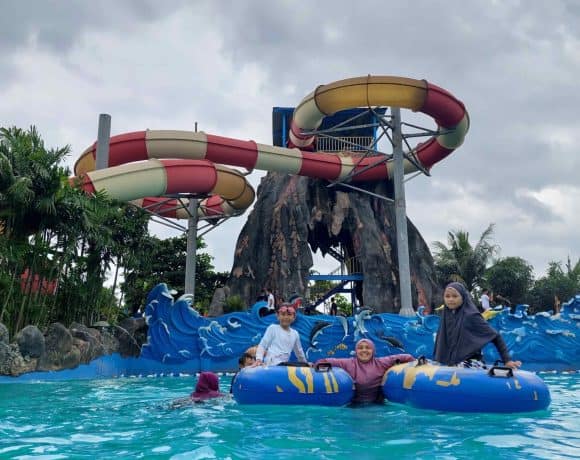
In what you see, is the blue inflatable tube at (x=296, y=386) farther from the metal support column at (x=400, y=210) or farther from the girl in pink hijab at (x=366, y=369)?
the metal support column at (x=400, y=210)

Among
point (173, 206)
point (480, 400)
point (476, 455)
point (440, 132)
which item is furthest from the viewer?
point (173, 206)

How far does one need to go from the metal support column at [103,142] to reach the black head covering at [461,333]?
10.9 metres

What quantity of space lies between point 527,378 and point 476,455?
1.90 metres

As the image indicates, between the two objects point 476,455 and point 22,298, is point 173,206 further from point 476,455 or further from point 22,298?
point 476,455

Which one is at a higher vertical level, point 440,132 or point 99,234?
point 440,132

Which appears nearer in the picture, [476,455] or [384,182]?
[476,455]

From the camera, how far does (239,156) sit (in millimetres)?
15414

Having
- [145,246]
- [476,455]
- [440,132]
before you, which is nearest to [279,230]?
[145,246]

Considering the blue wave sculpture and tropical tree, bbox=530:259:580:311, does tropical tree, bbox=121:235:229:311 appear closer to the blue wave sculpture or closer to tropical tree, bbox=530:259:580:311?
the blue wave sculpture

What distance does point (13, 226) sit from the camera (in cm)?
981

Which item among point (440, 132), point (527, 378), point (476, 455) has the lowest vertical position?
point (476, 455)

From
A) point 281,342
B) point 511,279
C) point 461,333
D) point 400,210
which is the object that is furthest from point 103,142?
point 511,279

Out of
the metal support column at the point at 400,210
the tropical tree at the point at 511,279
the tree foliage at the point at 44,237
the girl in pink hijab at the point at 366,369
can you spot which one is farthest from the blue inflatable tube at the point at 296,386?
the tropical tree at the point at 511,279

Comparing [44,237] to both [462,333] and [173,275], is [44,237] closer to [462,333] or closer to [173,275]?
[462,333]
